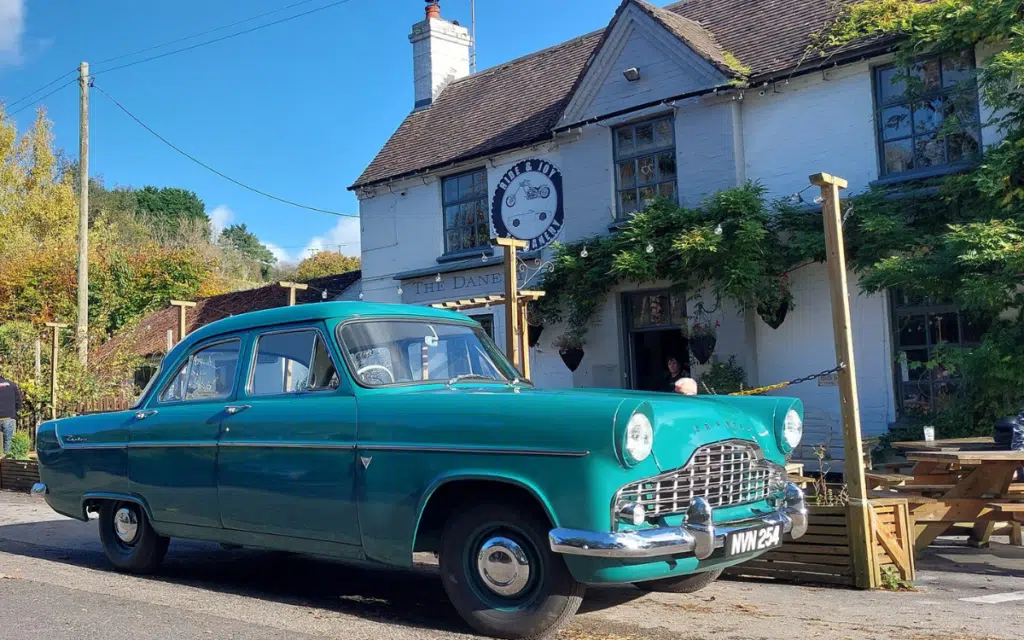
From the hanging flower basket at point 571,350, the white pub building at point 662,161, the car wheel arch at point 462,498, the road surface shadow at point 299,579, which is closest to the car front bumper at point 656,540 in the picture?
the car wheel arch at point 462,498

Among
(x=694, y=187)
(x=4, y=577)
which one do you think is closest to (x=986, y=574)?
(x=4, y=577)

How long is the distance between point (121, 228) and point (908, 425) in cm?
4716

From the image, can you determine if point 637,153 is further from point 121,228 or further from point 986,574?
point 121,228

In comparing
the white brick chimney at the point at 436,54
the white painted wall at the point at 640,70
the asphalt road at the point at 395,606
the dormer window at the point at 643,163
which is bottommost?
the asphalt road at the point at 395,606

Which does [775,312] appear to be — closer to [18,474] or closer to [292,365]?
[292,365]

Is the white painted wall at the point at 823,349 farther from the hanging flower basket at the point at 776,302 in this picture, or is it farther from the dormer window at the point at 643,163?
the dormer window at the point at 643,163

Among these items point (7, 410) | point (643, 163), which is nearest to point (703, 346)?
point (643, 163)

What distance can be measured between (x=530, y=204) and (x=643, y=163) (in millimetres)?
2573

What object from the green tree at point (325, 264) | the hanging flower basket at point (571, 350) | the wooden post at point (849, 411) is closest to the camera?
the wooden post at point (849, 411)

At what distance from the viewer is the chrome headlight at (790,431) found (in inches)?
213

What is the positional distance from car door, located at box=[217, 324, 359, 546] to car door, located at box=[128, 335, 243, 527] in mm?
163

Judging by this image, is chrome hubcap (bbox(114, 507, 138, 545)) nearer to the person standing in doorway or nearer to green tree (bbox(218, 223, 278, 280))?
the person standing in doorway

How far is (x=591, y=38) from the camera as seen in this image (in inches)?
731

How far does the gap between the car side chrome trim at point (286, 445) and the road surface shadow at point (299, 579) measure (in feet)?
3.33
